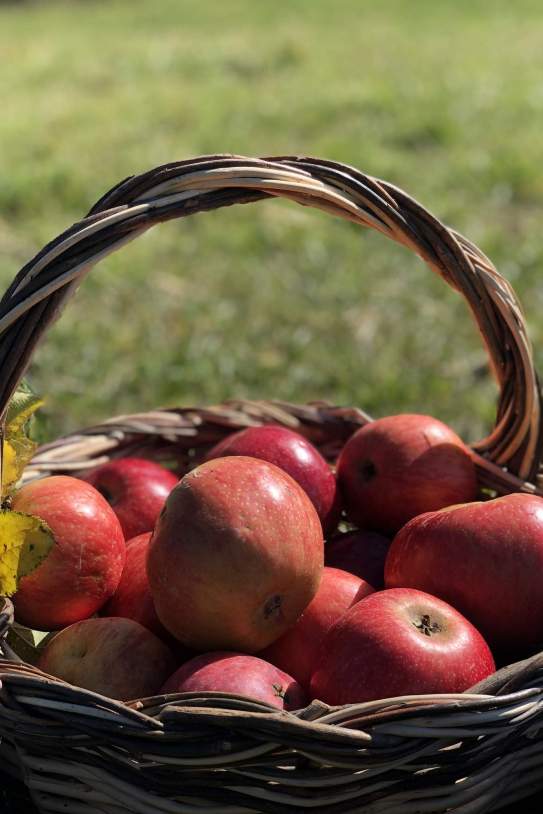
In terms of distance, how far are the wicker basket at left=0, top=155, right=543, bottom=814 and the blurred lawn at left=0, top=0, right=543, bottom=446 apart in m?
1.84

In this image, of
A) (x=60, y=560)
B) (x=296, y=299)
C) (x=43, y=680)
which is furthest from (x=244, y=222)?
(x=43, y=680)

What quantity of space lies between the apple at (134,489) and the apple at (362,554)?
1.06ft

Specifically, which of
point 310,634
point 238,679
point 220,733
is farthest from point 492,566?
point 220,733

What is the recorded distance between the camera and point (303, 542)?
4.91ft

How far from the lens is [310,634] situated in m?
1.57

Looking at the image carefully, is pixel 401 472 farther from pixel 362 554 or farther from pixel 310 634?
pixel 310 634

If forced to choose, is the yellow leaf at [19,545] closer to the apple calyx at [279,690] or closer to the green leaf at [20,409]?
the green leaf at [20,409]

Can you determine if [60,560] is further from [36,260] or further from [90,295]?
[90,295]

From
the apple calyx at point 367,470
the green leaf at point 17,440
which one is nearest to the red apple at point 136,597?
the green leaf at point 17,440

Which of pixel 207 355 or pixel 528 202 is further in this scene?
pixel 528 202

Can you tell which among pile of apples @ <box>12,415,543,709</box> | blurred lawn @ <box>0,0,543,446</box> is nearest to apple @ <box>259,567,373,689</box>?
pile of apples @ <box>12,415,543,709</box>

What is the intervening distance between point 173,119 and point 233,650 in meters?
5.92

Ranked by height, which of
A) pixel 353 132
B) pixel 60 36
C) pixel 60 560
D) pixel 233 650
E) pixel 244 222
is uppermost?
pixel 60 36

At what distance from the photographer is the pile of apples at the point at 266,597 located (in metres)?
1.38
